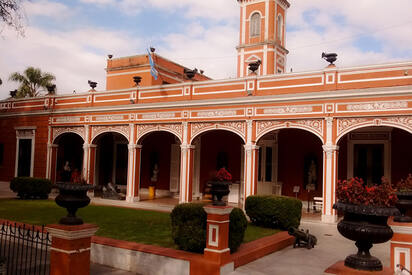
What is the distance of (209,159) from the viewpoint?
733 inches

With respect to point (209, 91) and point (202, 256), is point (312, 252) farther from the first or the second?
point (209, 91)

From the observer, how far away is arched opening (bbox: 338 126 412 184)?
14.2 metres

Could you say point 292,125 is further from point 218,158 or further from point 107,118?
point 107,118

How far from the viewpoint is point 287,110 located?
13.8m

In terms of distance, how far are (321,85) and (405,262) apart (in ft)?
28.5

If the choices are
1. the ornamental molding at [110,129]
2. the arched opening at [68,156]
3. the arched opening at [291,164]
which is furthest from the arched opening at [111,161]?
the arched opening at [291,164]

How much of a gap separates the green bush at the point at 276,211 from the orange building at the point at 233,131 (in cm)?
206

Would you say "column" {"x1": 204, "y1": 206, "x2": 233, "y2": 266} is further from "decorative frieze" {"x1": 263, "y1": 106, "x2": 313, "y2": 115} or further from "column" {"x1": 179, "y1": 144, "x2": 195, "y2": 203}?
"column" {"x1": 179, "y1": 144, "x2": 195, "y2": 203}

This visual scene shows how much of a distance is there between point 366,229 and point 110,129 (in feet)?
50.9

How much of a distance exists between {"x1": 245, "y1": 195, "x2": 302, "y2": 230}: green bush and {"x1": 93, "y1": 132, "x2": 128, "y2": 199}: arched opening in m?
11.9

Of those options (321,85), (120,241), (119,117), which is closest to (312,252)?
(120,241)

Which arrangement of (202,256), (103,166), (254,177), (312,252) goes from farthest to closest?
(103,166) → (254,177) → (312,252) → (202,256)

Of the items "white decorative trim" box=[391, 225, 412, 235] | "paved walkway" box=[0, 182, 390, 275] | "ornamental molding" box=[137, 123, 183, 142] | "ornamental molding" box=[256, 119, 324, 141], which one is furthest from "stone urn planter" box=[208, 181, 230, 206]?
"ornamental molding" box=[137, 123, 183, 142]

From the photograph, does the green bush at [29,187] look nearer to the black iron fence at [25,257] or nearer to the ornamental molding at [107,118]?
the ornamental molding at [107,118]
